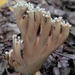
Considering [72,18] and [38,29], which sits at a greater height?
[38,29]

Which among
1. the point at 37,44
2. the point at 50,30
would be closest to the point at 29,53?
the point at 37,44

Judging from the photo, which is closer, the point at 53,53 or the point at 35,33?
the point at 35,33

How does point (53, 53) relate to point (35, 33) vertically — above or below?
below

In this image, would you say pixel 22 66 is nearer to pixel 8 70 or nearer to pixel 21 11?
pixel 8 70

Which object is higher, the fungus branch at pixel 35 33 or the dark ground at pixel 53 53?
the fungus branch at pixel 35 33

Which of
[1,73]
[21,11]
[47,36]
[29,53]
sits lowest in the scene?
[1,73]

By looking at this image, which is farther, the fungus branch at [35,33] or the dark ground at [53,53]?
the dark ground at [53,53]

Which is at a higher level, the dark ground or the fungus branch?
the fungus branch

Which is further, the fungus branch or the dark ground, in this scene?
the dark ground
